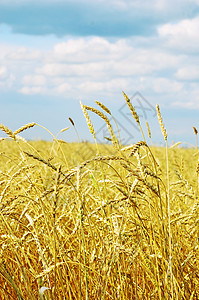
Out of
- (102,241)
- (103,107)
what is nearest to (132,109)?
(103,107)

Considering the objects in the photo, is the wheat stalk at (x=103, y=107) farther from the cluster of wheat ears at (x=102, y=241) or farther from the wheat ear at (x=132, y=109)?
the wheat ear at (x=132, y=109)

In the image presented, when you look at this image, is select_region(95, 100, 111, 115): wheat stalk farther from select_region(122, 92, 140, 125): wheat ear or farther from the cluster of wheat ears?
select_region(122, 92, 140, 125): wheat ear

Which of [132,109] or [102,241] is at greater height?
[132,109]

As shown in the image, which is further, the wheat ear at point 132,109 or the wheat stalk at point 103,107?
the wheat stalk at point 103,107

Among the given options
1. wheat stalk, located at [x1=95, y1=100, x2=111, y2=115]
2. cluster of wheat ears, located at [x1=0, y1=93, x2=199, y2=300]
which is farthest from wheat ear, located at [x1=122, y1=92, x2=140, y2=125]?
wheat stalk, located at [x1=95, y1=100, x2=111, y2=115]

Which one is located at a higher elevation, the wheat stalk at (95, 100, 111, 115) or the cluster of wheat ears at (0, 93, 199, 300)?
the wheat stalk at (95, 100, 111, 115)

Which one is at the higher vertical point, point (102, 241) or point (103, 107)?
point (103, 107)

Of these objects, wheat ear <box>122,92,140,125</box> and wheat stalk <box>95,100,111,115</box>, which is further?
wheat stalk <box>95,100,111,115</box>

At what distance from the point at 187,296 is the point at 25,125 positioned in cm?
102

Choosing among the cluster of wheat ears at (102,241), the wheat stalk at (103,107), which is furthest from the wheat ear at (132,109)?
the wheat stalk at (103,107)

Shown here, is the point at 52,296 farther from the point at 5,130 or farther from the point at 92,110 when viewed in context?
the point at 92,110

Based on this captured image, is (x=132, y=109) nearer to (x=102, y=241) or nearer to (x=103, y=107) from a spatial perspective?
(x=103, y=107)

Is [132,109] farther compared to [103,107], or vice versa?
[103,107]

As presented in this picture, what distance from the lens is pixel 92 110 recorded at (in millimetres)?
1459
